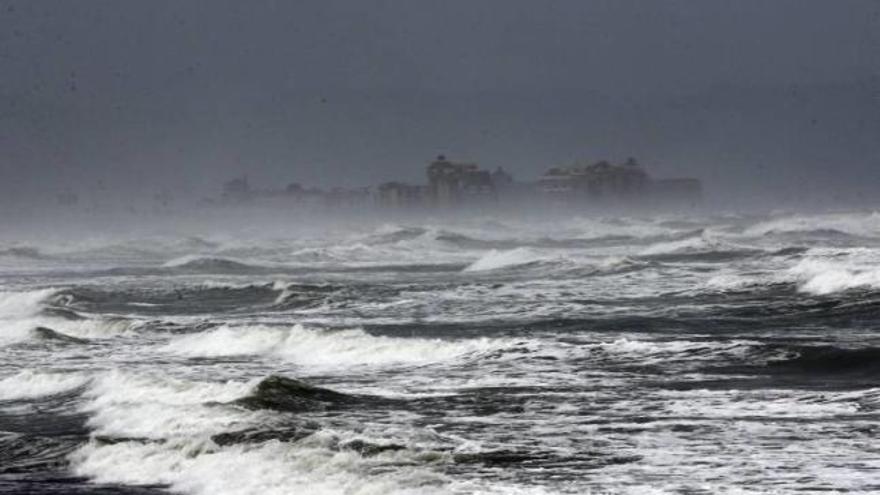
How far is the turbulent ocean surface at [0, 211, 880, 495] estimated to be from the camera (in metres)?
12.9

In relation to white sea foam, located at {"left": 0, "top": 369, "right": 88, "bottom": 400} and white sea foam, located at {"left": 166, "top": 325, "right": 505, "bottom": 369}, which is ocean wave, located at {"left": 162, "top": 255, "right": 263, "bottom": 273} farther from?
white sea foam, located at {"left": 0, "top": 369, "right": 88, "bottom": 400}

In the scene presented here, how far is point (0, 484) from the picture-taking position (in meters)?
13.5

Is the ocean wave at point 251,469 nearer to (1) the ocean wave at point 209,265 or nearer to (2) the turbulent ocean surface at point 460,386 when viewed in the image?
(2) the turbulent ocean surface at point 460,386

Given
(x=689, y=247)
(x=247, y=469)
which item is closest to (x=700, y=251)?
(x=689, y=247)

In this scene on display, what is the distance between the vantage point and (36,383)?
2120 cm

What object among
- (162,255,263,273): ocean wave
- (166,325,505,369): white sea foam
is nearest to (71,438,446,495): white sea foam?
(166,325,505,369): white sea foam

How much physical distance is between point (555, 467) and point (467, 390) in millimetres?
5615

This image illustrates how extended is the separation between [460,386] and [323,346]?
616 cm

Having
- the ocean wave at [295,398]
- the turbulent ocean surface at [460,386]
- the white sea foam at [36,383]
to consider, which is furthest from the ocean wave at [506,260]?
the ocean wave at [295,398]

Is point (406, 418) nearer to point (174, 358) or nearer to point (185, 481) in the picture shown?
point (185, 481)

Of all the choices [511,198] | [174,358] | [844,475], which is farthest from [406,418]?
[511,198]

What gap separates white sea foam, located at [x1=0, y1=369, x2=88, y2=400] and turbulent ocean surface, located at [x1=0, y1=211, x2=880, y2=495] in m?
0.08

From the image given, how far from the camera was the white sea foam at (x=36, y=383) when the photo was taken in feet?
67.7

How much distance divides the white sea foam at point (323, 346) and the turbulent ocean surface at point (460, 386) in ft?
0.21
